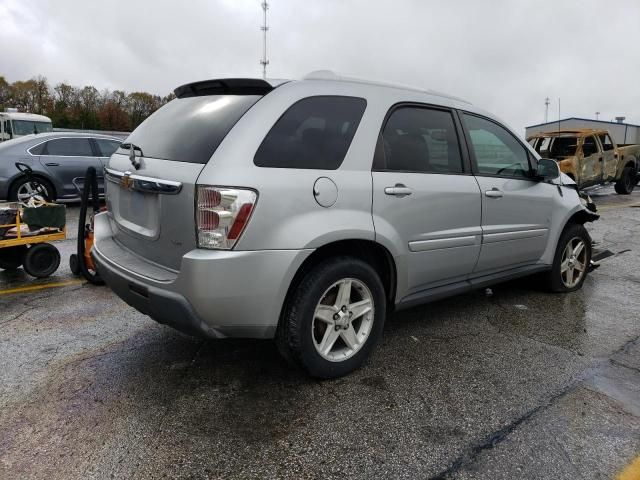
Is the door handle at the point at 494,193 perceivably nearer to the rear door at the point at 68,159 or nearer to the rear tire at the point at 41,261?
the rear tire at the point at 41,261

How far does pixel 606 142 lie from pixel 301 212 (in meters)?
13.7

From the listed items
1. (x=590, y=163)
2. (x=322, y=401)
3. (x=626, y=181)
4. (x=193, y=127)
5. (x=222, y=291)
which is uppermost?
(x=193, y=127)

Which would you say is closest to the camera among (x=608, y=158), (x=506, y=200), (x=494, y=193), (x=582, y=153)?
(x=494, y=193)

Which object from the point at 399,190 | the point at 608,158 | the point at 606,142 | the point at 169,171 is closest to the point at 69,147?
the point at 169,171

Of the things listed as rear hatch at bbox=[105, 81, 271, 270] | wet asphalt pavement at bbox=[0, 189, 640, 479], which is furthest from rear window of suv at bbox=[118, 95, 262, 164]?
wet asphalt pavement at bbox=[0, 189, 640, 479]

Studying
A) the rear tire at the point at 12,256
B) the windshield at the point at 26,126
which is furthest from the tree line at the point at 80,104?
the rear tire at the point at 12,256

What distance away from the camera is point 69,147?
996 cm

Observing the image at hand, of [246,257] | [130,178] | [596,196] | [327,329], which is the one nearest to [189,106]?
[130,178]

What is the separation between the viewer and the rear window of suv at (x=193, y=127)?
2670 millimetres

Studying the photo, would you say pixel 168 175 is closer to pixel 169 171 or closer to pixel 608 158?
pixel 169 171

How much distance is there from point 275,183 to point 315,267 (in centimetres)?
54

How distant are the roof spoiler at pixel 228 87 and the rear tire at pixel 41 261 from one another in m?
2.85

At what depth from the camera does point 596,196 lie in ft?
49.4

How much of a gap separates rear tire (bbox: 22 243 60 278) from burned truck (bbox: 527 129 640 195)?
36.2 ft
